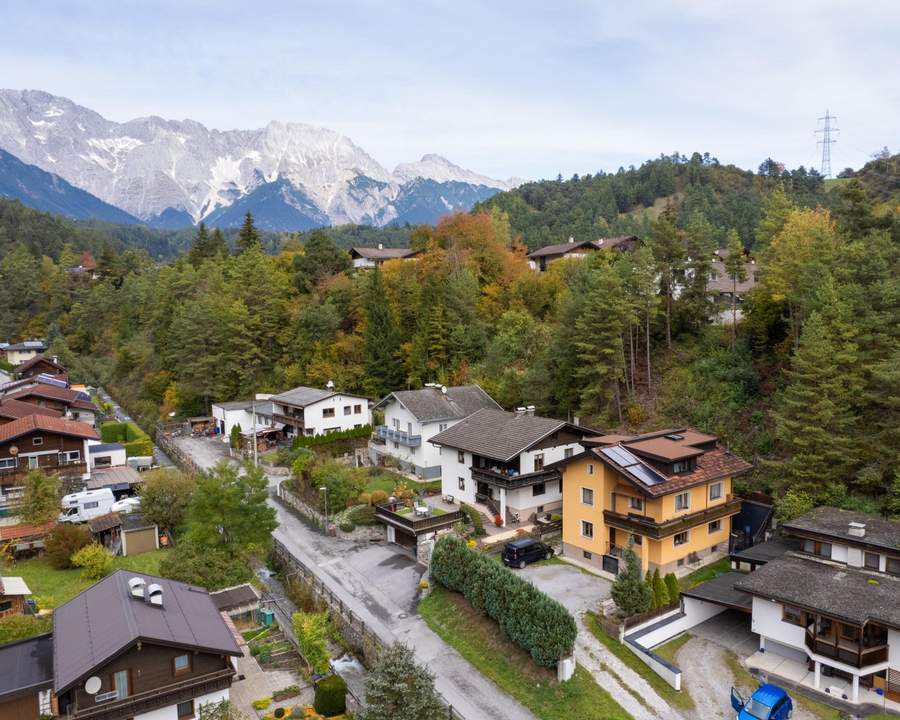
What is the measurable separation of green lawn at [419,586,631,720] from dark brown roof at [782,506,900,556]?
1067 cm

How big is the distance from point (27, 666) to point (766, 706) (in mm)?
22589

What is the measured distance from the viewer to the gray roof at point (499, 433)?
33094 mm

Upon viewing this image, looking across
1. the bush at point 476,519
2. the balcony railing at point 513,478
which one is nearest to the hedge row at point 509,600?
the bush at point 476,519

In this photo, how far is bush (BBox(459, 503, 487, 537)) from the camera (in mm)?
31312

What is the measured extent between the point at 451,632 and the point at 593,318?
2183cm

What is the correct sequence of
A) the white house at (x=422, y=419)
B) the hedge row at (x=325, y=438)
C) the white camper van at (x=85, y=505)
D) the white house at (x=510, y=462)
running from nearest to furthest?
the white house at (x=510, y=462), the white camper van at (x=85, y=505), the white house at (x=422, y=419), the hedge row at (x=325, y=438)

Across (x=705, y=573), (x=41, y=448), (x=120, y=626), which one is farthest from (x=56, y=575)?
(x=705, y=573)

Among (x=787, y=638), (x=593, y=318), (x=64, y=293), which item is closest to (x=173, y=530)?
(x=593, y=318)

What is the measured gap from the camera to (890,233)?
116 ft

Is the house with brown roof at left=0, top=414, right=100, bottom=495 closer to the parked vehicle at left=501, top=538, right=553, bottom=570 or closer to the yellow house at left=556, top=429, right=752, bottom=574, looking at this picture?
the parked vehicle at left=501, top=538, right=553, bottom=570

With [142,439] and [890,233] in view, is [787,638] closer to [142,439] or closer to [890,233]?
[890,233]

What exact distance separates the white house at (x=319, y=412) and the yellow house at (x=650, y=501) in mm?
25030

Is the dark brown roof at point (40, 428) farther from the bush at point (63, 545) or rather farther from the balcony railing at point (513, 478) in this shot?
the balcony railing at point (513, 478)

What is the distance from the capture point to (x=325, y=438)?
46031 millimetres
